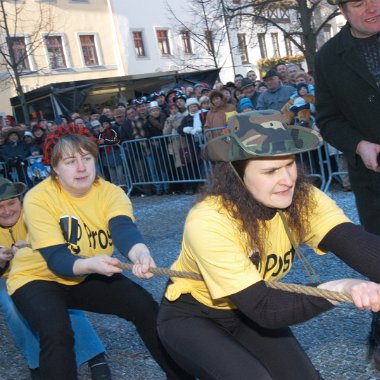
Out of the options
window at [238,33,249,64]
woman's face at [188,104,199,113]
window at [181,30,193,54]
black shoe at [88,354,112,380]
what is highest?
window at [181,30,193,54]

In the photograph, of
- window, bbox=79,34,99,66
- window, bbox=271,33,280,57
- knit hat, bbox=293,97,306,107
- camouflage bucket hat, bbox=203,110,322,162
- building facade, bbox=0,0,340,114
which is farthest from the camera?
window, bbox=271,33,280,57

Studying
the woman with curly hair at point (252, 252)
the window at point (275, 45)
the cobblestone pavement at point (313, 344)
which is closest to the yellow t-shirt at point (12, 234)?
the cobblestone pavement at point (313, 344)

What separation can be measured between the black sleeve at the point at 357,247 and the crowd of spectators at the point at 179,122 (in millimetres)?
4686

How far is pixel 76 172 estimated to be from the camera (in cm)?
289

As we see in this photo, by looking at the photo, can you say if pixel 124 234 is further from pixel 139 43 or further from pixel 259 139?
pixel 139 43

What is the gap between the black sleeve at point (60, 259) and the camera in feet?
8.65

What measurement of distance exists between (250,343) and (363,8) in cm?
161

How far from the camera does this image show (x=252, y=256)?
2.05 metres

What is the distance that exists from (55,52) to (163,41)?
284 inches

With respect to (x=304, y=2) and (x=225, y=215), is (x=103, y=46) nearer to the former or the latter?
(x=304, y=2)

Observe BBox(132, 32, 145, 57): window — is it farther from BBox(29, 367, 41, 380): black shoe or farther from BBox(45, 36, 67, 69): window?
BBox(29, 367, 41, 380): black shoe

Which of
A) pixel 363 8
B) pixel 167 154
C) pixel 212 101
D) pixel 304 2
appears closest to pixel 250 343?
pixel 363 8

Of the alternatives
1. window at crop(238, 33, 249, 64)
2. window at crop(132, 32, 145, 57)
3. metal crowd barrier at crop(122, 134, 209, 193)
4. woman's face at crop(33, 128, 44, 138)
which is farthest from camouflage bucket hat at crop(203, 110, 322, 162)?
window at crop(238, 33, 249, 64)

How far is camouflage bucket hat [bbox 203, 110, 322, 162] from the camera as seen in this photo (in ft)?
6.15
